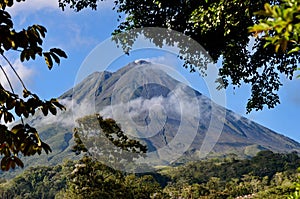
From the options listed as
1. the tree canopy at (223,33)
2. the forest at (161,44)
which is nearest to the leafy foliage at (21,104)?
the forest at (161,44)

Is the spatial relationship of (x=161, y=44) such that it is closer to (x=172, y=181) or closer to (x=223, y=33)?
(x=223, y=33)

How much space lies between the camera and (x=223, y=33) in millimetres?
8805

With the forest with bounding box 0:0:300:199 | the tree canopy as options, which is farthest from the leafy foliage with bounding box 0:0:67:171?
the tree canopy

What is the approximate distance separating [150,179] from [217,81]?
515 cm

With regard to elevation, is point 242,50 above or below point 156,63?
below

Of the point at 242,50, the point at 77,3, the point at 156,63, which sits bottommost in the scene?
the point at 242,50

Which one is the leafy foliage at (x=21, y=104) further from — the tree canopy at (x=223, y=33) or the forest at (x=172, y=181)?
the tree canopy at (x=223, y=33)

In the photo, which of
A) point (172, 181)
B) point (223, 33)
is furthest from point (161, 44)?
point (172, 181)

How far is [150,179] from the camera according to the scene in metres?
14.3

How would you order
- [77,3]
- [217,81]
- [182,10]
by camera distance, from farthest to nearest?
[217,81]
[77,3]
[182,10]

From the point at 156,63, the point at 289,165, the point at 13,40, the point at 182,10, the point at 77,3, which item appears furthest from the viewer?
the point at 289,165

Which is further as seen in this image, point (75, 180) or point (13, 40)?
point (75, 180)

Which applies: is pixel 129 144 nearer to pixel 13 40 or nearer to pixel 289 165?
pixel 13 40

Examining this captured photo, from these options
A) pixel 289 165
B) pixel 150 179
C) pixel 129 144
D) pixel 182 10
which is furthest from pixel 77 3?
pixel 289 165
